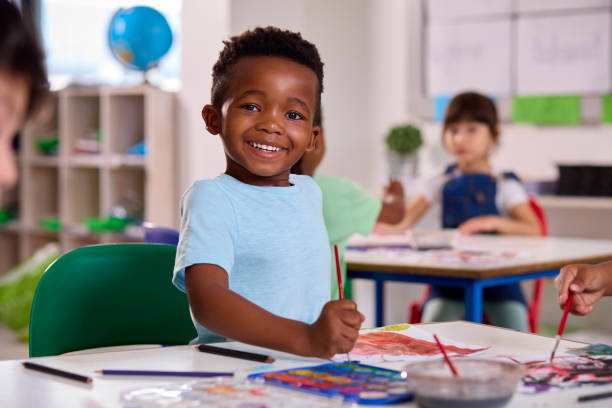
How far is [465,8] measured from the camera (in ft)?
14.5

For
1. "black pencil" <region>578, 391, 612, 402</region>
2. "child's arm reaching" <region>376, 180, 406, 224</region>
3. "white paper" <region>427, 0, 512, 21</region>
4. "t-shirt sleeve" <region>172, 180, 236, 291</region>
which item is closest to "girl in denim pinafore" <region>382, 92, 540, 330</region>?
"child's arm reaching" <region>376, 180, 406, 224</region>

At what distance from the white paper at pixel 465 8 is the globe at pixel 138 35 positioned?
4.68ft

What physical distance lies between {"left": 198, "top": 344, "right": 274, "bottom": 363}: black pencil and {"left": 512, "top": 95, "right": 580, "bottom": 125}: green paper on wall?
3312 mm

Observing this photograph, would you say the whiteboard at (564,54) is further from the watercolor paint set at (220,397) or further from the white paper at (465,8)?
the watercolor paint set at (220,397)

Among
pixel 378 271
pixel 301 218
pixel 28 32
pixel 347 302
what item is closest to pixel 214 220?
pixel 301 218

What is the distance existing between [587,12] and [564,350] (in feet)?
10.7

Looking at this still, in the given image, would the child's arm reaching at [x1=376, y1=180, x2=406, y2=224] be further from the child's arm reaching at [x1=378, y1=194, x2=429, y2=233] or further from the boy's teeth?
the boy's teeth

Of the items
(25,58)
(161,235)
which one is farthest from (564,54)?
(25,58)

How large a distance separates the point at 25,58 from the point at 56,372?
64cm

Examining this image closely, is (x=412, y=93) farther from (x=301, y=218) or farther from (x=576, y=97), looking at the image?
(x=301, y=218)

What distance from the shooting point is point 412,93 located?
15.0ft

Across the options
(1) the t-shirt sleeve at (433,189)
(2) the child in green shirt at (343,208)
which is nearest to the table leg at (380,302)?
(1) the t-shirt sleeve at (433,189)

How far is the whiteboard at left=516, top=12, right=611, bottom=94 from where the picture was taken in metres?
4.00

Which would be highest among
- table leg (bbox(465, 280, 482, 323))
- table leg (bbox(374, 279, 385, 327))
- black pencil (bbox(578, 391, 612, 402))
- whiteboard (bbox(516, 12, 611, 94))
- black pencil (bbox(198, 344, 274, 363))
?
whiteboard (bbox(516, 12, 611, 94))
